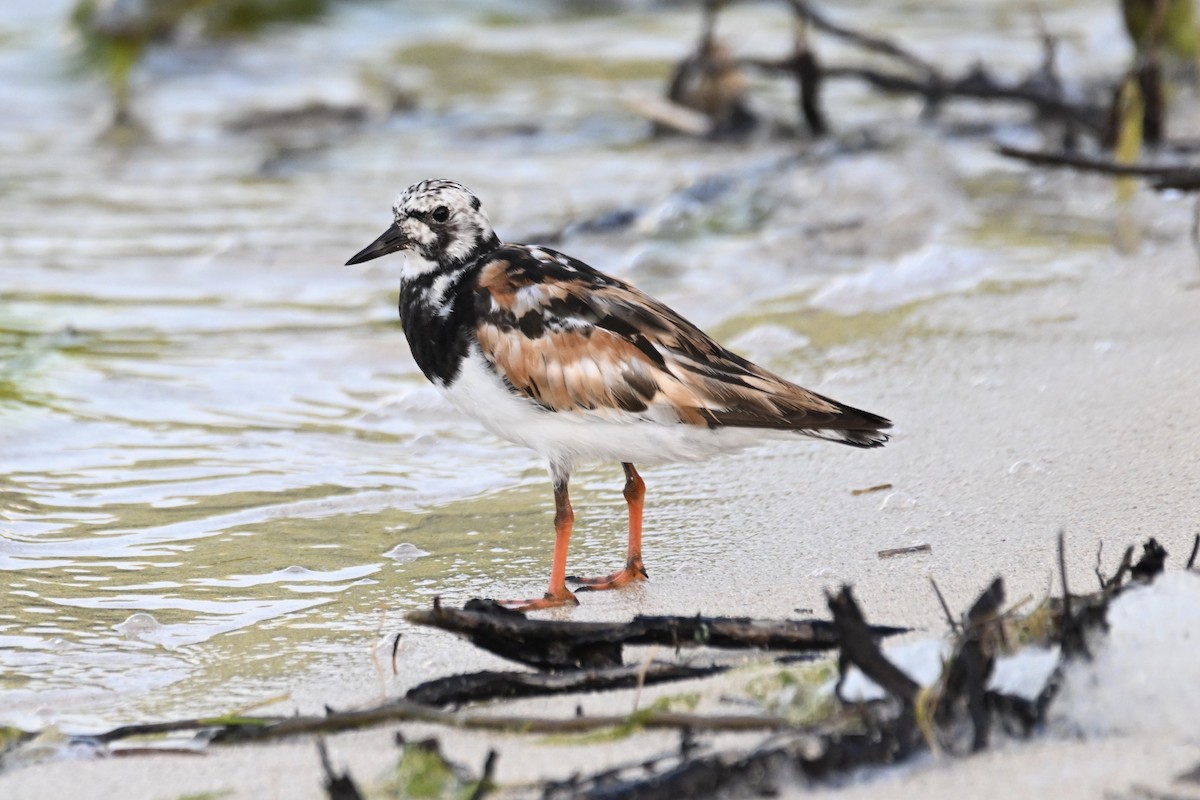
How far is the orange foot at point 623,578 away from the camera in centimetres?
352

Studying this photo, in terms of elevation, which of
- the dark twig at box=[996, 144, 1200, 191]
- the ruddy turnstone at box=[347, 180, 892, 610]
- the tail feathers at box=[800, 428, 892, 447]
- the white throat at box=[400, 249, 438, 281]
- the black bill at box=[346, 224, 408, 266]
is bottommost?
the tail feathers at box=[800, 428, 892, 447]

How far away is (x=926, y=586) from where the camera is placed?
124 inches

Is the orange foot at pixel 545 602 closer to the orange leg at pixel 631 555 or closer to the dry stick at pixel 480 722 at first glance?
the orange leg at pixel 631 555

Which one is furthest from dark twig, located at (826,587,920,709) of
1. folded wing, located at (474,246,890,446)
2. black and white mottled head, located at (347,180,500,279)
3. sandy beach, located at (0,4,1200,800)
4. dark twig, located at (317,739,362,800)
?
black and white mottled head, located at (347,180,500,279)

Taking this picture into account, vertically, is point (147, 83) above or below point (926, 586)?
above

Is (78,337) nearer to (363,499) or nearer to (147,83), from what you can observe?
(363,499)

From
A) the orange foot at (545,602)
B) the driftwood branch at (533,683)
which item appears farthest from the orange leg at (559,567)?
the driftwood branch at (533,683)

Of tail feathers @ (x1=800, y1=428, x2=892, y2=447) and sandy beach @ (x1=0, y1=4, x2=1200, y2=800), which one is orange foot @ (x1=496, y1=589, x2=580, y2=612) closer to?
sandy beach @ (x1=0, y1=4, x2=1200, y2=800)

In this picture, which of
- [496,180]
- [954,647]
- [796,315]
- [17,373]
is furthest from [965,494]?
[496,180]

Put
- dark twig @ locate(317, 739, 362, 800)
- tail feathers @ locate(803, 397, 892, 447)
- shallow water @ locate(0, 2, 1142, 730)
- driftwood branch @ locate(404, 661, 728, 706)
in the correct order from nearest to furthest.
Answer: dark twig @ locate(317, 739, 362, 800) < driftwood branch @ locate(404, 661, 728, 706) < tail feathers @ locate(803, 397, 892, 447) < shallow water @ locate(0, 2, 1142, 730)

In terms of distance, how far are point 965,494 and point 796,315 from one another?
2.07m

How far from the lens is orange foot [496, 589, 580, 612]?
3.41 m

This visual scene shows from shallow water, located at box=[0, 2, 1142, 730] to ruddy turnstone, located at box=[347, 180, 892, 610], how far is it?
1.27 feet

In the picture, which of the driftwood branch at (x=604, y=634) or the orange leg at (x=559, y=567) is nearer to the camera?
the driftwood branch at (x=604, y=634)
